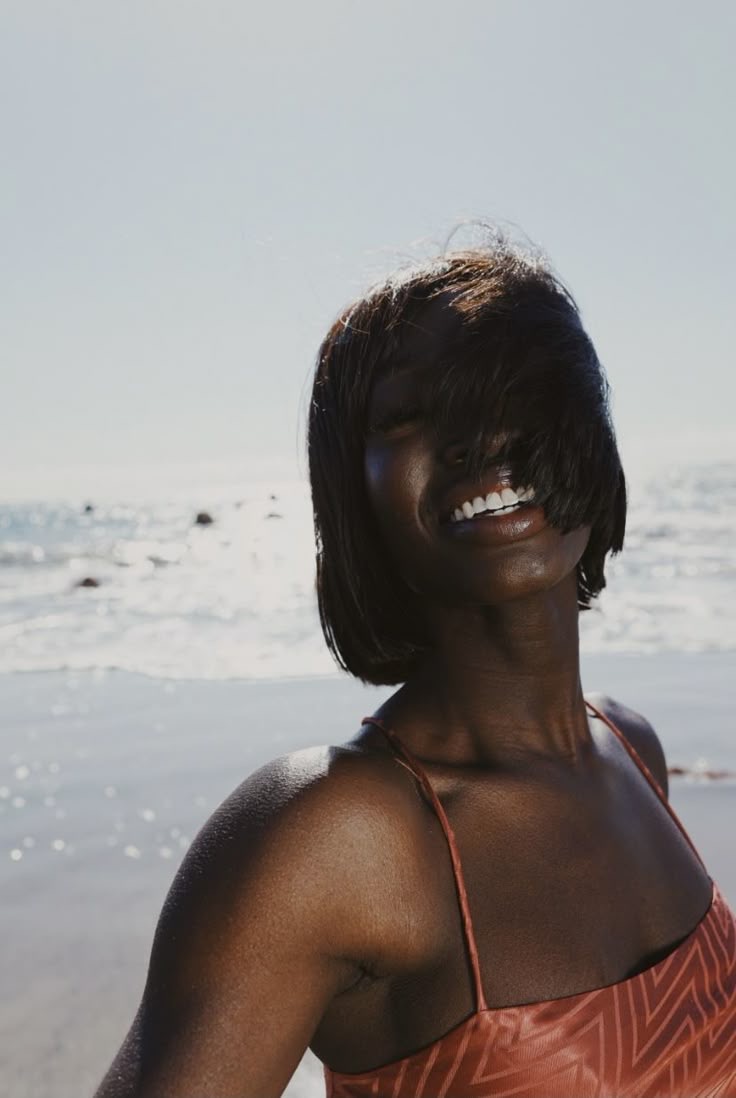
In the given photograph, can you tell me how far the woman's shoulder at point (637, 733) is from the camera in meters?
2.13

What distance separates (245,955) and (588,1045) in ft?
1.72

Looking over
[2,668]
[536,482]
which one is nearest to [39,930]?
[536,482]

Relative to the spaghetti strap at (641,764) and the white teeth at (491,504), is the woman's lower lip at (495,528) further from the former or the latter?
the spaghetti strap at (641,764)

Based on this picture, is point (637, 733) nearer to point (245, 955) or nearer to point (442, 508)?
point (442, 508)

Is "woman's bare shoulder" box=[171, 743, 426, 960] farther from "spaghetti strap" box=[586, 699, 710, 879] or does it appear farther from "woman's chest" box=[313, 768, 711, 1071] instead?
"spaghetti strap" box=[586, 699, 710, 879]

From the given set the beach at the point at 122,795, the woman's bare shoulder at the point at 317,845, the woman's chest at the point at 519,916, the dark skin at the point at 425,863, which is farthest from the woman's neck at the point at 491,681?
the beach at the point at 122,795

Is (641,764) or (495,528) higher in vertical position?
(495,528)

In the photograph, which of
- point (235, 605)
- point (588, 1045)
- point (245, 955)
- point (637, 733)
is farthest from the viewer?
point (235, 605)

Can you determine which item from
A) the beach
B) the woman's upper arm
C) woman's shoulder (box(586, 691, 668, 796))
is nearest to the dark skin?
the woman's upper arm

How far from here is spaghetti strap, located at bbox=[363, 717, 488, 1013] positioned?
4.60 feet

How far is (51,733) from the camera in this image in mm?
7559

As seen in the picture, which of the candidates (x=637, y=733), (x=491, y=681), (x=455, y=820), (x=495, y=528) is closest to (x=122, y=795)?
(x=637, y=733)

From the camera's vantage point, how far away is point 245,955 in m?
1.25

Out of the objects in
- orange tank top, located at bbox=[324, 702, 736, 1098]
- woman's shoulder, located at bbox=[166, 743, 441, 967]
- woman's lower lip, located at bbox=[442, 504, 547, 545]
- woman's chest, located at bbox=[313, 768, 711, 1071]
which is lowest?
orange tank top, located at bbox=[324, 702, 736, 1098]
